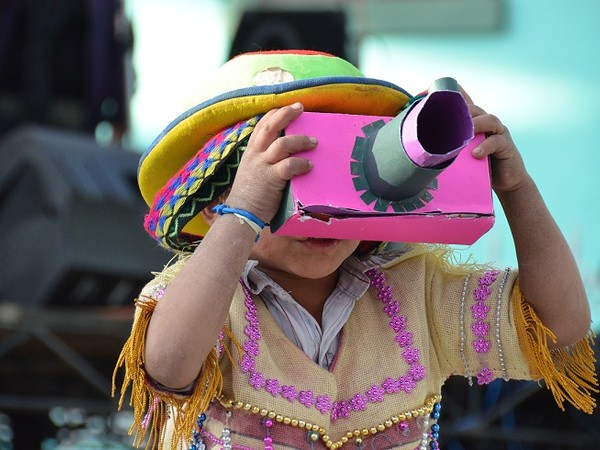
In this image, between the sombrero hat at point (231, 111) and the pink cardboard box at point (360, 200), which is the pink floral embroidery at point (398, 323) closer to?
the pink cardboard box at point (360, 200)

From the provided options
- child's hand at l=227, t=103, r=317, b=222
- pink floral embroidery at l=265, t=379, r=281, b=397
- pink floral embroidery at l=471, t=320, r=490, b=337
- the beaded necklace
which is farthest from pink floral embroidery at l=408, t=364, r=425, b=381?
child's hand at l=227, t=103, r=317, b=222

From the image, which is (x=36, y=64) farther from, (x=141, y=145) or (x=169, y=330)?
(x=169, y=330)

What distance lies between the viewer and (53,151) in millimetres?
4680

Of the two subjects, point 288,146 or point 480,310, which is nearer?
point 288,146

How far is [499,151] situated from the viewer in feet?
5.40

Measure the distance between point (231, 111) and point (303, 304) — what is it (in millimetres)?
339

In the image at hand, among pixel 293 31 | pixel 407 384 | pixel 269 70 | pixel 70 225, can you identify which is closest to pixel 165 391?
pixel 407 384

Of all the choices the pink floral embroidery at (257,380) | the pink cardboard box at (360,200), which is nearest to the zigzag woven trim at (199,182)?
the pink cardboard box at (360,200)

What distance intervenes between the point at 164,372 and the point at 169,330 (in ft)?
0.19

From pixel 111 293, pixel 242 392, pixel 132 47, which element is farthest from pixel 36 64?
pixel 242 392

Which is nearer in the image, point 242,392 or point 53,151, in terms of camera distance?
point 242,392

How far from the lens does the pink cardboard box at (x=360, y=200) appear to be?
1519 mm

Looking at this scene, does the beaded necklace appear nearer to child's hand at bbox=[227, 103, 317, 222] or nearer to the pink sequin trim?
the pink sequin trim

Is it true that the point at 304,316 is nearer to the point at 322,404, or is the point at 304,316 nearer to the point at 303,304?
the point at 303,304
